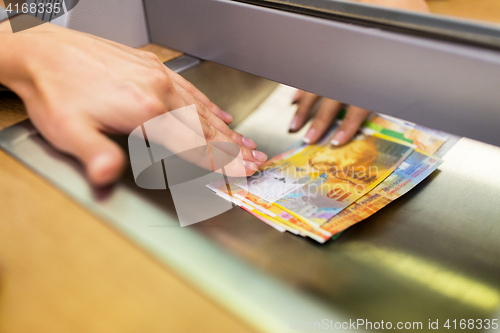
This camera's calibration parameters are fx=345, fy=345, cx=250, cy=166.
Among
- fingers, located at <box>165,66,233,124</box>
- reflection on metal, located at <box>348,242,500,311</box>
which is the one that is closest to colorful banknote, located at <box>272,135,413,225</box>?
reflection on metal, located at <box>348,242,500,311</box>

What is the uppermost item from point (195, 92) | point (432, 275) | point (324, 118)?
point (195, 92)

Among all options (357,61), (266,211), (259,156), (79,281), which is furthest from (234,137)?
(79,281)

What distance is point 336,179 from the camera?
0.79 m

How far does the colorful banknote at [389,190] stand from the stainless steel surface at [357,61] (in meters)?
0.14

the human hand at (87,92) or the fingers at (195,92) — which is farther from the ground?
the human hand at (87,92)

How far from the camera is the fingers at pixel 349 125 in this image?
90 centimetres

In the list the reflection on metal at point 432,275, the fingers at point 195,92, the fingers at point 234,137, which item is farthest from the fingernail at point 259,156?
the reflection on metal at point 432,275

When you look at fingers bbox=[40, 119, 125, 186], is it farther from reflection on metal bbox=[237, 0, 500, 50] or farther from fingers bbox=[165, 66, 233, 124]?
reflection on metal bbox=[237, 0, 500, 50]

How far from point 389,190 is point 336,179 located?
0.11 m

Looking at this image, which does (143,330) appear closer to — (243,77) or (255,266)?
(255,266)

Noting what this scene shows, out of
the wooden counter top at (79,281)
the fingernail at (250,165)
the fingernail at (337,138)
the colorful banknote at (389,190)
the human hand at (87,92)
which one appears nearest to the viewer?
the wooden counter top at (79,281)

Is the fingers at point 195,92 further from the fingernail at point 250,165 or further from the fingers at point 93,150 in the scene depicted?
the fingers at point 93,150

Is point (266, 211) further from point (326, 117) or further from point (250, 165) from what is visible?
point (326, 117)

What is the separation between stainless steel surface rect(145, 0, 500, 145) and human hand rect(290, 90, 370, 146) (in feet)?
0.38
